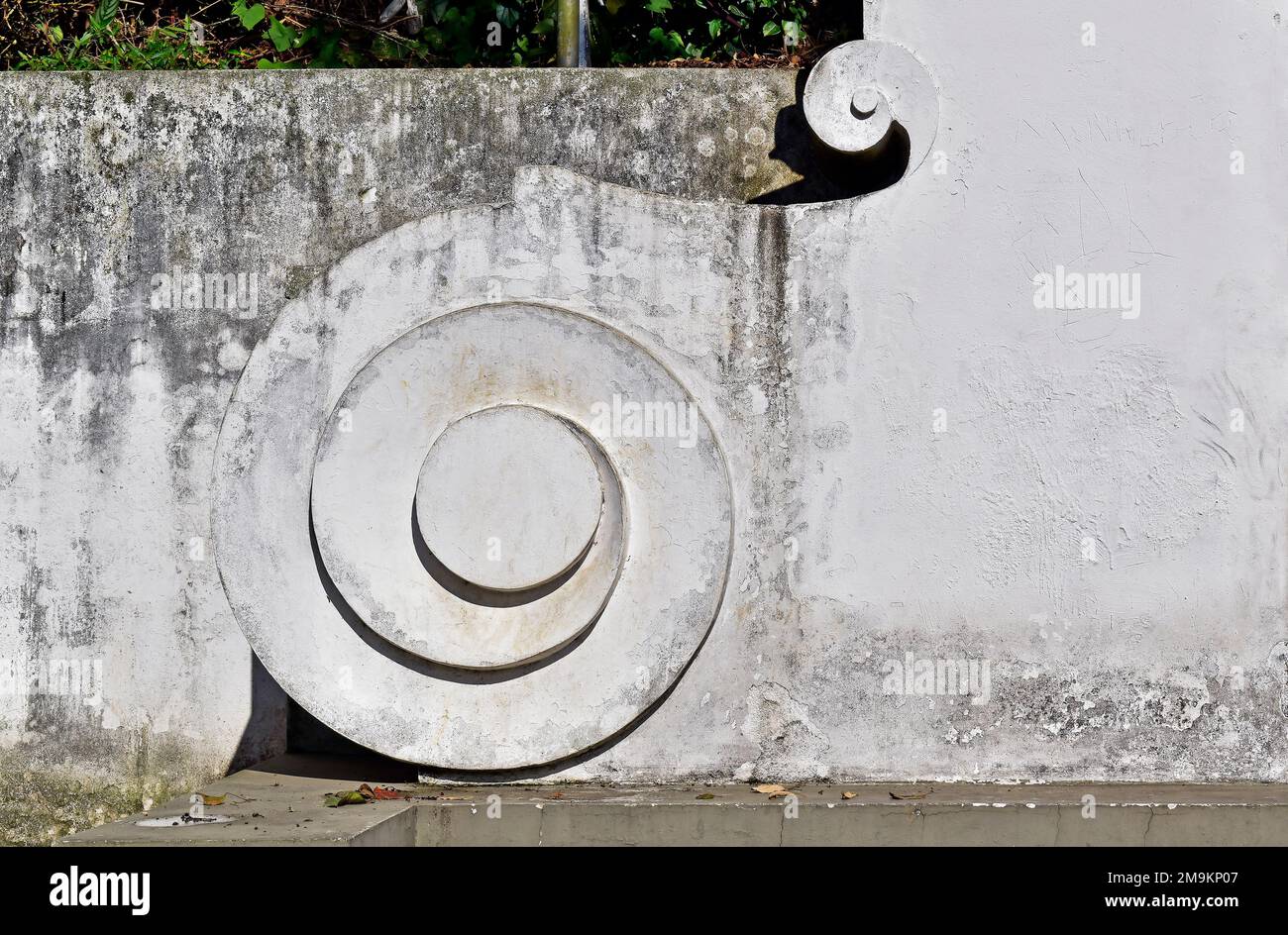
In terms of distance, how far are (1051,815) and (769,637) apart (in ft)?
3.80

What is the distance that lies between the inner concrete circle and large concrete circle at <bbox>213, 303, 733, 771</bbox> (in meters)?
0.14

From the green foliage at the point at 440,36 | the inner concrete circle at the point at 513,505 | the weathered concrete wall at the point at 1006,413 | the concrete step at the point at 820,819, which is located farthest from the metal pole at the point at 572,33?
the concrete step at the point at 820,819

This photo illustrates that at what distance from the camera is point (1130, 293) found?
16.9 feet

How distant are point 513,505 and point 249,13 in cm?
365

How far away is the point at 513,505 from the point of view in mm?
4867

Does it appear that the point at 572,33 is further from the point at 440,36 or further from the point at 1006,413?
the point at 1006,413

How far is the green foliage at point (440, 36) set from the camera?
282 inches

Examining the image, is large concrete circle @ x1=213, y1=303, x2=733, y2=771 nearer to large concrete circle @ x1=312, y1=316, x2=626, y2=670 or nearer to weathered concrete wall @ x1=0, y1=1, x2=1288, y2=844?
large concrete circle @ x1=312, y1=316, x2=626, y2=670

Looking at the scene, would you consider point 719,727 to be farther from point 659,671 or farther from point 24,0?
point 24,0

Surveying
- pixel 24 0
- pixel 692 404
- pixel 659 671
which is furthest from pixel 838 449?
pixel 24 0

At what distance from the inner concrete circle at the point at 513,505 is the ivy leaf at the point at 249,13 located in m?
3.34

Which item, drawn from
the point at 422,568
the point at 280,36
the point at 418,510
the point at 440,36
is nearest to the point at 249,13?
the point at 280,36

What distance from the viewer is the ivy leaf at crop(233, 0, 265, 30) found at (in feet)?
23.1

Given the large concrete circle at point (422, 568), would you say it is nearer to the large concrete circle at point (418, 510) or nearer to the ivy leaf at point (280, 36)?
the large concrete circle at point (418, 510)
